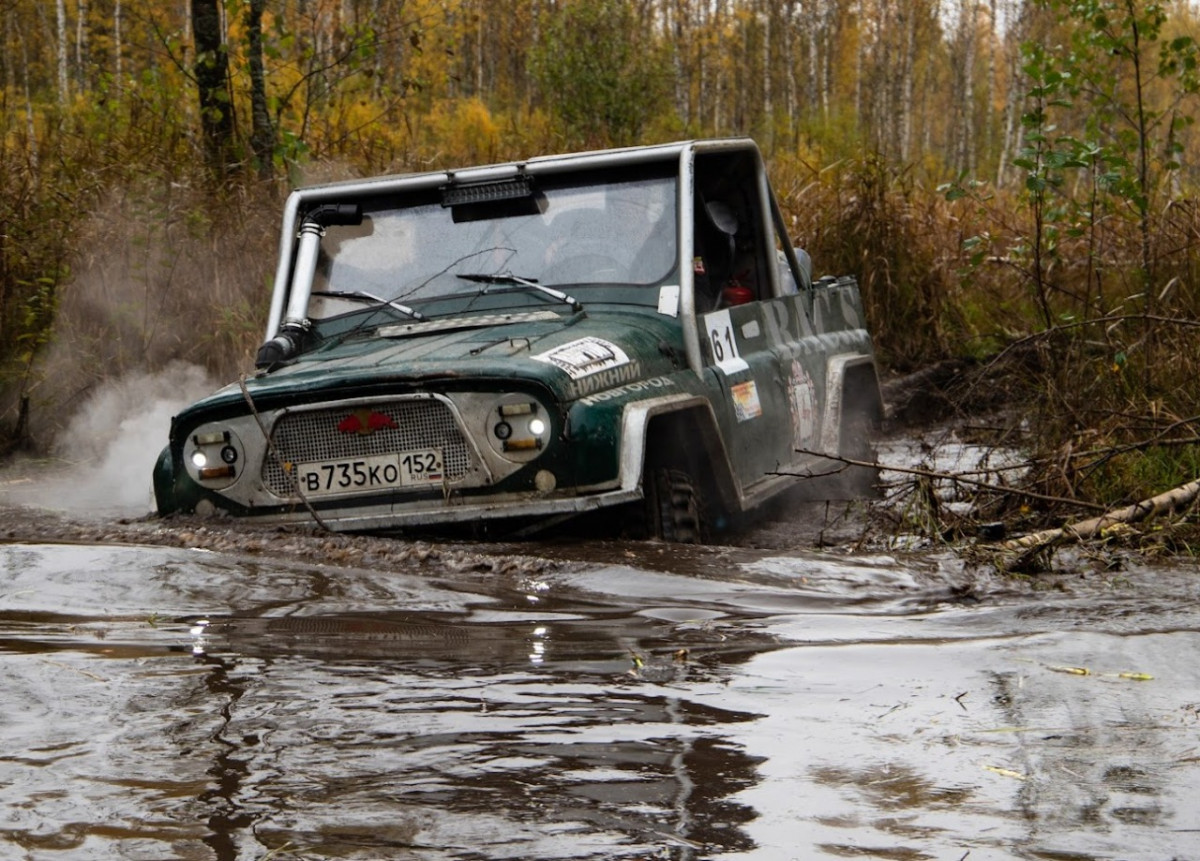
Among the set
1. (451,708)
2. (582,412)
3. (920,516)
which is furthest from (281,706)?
(920,516)

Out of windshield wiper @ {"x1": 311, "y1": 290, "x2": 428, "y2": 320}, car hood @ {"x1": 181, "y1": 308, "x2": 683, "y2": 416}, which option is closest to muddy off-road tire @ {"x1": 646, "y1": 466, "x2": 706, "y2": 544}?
car hood @ {"x1": 181, "y1": 308, "x2": 683, "y2": 416}

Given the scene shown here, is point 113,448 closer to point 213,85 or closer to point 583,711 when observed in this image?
point 213,85

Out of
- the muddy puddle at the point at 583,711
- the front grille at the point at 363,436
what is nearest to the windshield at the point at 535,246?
the front grille at the point at 363,436

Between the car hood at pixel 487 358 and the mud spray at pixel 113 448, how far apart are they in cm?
198

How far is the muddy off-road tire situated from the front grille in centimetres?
71

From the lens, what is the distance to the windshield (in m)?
6.28

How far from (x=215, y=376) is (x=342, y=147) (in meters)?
2.93

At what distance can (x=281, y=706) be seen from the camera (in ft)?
10.3

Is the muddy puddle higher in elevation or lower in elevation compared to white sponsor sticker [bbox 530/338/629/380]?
lower

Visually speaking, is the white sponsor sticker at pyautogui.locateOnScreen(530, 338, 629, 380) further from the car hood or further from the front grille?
the front grille

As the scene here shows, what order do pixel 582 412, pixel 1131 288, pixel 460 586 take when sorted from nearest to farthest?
1. pixel 460 586
2. pixel 582 412
3. pixel 1131 288

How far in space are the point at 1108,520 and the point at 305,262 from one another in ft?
10.8

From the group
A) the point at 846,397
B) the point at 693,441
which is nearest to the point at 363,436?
the point at 693,441

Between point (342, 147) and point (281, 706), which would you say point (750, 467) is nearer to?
point (281, 706)
